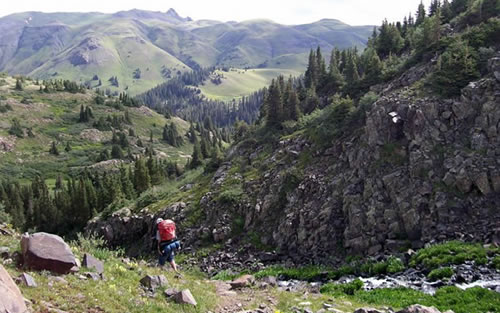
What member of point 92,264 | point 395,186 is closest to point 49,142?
point 395,186

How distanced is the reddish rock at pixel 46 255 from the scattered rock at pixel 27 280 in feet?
4.21

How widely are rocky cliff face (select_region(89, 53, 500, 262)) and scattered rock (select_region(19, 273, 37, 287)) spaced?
2271cm

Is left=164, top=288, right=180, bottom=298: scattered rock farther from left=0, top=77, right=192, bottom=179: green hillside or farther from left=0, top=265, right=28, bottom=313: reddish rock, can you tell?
left=0, top=77, right=192, bottom=179: green hillside

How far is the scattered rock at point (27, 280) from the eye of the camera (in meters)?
11.9

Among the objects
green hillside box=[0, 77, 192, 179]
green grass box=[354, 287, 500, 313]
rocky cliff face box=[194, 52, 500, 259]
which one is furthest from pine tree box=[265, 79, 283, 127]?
green hillside box=[0, 77, 192, 179]

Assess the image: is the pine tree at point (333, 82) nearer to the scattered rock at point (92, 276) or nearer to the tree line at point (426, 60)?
the tree line at point (426, 60)

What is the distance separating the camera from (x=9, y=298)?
9.84 metres

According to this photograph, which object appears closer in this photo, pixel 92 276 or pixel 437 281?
pixel 92 276

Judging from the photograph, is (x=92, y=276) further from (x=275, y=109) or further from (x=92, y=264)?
(x=275, y=109)

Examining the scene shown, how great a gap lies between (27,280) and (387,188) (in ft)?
88.9

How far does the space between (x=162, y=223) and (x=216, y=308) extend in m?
6.70

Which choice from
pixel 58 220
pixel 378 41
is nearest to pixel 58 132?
pixel 58 220

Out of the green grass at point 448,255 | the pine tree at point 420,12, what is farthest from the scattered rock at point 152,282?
the pine tree at point 420,12

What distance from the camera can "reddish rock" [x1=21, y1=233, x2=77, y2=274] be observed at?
13.5 meters
